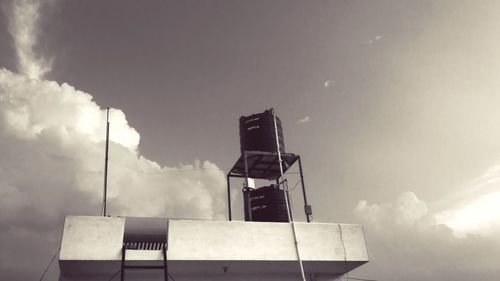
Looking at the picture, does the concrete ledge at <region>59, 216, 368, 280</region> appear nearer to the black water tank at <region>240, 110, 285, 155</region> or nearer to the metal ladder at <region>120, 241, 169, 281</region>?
the metal ladder at <region>120, 241, 169, 281</region>

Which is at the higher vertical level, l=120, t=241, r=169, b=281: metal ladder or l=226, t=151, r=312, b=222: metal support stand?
l=226, t=151, r=312, b=222: metal support stand

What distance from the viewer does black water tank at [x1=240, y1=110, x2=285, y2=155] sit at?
20016 millimetres

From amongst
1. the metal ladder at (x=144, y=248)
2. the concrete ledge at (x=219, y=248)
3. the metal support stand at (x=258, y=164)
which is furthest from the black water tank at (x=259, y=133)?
the metal ladder at (x=144, y=248)

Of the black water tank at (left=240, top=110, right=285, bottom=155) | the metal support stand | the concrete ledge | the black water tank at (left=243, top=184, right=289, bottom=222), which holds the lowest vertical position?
the concrete ledge

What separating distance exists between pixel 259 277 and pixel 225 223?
2983 millimetres

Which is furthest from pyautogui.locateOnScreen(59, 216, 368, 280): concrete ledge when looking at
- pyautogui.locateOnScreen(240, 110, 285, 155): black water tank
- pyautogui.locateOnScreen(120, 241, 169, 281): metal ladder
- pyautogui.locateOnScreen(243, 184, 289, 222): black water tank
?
pyautogui.locateOnScreen(240, 110, 285, 155): black water tank

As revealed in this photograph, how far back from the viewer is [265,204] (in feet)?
60.8

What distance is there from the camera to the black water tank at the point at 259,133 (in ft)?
65.7

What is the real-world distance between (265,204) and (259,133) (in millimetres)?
3837

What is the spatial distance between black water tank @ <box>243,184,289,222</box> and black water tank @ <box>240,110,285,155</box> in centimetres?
215

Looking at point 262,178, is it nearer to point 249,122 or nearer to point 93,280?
point 249,122

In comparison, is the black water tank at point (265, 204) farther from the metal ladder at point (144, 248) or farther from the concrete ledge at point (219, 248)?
the metal ladder at point (144, 248)

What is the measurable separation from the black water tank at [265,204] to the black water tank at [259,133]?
2.15 metres

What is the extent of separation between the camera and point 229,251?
14672 mm
